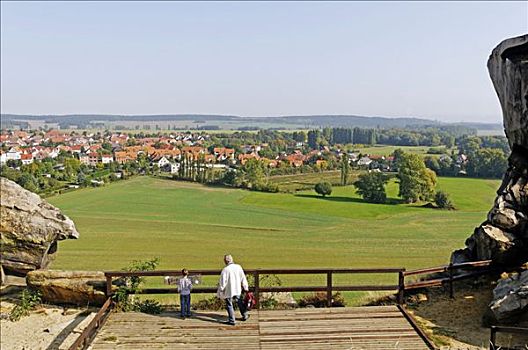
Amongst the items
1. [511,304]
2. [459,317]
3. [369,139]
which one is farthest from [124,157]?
[369,139]

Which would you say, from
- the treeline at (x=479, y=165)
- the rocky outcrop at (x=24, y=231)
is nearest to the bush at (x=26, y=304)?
the rocky outcrop at (x=24, y=231)

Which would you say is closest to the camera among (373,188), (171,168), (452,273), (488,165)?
(452,273)

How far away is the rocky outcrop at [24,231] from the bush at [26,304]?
1.57 metres

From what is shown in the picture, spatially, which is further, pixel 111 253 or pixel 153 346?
pixel 111 253

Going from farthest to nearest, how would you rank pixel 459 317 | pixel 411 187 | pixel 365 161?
1. pixel 365 161
2. pixel 411 187
3. pixel 459 317

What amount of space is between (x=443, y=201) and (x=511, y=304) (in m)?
47.7

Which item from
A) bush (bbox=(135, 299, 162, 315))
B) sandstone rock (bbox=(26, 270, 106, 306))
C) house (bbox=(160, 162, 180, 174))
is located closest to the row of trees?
house (bbox=(160, 162, 180, 174))

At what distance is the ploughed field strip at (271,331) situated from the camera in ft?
31.9

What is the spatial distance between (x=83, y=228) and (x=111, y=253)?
1036 centimetres

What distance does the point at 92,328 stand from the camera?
1020 cm

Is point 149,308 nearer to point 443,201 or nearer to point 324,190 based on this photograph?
point 443,201

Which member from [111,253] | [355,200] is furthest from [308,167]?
[111,253]

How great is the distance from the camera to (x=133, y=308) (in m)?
12.0

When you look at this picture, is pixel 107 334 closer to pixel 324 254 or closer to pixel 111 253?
pixel 111 253
